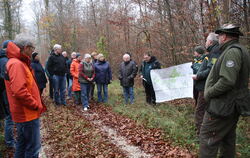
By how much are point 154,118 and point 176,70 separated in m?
2.06

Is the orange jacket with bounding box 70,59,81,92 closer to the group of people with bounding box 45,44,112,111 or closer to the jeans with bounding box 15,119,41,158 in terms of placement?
the group of people with bounding box 45,44,112,111

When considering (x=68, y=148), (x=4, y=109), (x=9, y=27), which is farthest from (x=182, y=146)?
(x=9, y=27)

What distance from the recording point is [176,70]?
734 cm

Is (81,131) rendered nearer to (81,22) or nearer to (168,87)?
(168,87)

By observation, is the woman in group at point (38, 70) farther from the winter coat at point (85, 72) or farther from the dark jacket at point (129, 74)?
the dark jacket at point (129, 74)

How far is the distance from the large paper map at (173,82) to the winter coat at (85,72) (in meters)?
2.78

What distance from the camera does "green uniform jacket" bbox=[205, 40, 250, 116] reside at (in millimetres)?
2889

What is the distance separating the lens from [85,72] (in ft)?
28.9

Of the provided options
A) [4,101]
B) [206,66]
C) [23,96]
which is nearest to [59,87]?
[4,101]

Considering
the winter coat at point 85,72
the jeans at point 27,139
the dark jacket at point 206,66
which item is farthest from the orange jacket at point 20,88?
the winter coat at point 85,72

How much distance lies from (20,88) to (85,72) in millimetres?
5706

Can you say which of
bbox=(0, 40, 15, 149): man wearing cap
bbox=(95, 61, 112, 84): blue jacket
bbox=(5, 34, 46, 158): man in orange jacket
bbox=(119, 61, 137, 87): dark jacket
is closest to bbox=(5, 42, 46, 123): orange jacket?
bbox=(5, 34, 46, 158): man in orange jacket

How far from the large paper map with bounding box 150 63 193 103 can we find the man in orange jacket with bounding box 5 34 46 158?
5007 mm

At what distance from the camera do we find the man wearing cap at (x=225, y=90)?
9.55ft
